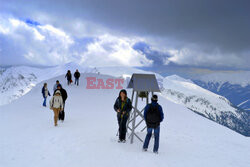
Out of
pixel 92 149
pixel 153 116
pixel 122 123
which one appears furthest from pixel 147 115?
pixel 92 149

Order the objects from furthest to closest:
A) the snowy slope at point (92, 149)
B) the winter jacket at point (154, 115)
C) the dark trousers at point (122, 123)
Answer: the dark trousers at point (122, 123), the winter jacket at point (154, 115), the snowy slope at point (92, 149)

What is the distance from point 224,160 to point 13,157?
9.84 meters

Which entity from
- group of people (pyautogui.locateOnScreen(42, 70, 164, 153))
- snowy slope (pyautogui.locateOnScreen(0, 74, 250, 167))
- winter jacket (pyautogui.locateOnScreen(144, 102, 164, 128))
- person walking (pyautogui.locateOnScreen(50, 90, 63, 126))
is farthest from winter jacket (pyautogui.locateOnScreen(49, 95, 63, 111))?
winter jacket (pyautogui.locateOnScreen(144, 102, 164, 128))

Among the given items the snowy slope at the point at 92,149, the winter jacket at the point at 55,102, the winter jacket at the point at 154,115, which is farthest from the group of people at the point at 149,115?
the winter jacket at the point at 55,102

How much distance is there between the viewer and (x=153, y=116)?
7.96m

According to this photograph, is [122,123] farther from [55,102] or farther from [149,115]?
[55,102]

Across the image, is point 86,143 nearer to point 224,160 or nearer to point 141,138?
point 141,138

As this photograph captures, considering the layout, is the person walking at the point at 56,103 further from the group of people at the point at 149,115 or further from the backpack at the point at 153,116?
the backpack at the point at 153,116

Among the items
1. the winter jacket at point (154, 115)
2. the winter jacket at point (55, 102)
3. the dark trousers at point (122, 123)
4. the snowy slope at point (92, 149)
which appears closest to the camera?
the snowy slope at point (92, 149)

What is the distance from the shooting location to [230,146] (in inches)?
432

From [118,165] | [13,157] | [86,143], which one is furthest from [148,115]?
[13,157]

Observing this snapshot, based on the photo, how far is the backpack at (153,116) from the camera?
7.96m

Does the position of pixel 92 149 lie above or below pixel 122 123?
below

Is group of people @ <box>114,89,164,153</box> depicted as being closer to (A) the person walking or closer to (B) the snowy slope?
(B) the snowy slope
